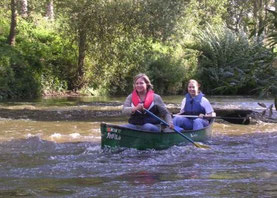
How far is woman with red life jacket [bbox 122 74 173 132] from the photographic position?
823cm

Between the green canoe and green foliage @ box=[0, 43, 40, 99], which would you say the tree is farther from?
the green canoe

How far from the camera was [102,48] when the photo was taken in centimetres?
2055

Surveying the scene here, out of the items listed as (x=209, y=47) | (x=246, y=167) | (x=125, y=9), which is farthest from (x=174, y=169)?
(x=209, y=47)

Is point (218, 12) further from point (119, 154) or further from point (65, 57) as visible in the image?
point (119, 154)

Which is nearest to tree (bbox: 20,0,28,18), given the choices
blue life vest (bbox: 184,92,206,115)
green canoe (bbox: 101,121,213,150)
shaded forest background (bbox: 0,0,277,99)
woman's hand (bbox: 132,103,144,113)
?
shaded forest background (bbox: 0,0,277,99)

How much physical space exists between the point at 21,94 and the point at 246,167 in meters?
14.8

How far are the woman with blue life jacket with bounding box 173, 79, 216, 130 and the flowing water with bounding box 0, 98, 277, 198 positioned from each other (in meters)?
0.51

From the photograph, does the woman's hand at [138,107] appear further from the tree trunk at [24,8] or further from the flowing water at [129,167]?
the tree trunk at [24,8]

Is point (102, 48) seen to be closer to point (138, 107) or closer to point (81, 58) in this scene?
point (81, 58)

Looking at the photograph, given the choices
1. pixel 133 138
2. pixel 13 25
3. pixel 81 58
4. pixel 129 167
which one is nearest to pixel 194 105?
pixel 133 138

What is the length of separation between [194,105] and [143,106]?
1952 millimetres

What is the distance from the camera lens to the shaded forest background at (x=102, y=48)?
19.1m

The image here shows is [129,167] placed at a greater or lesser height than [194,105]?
lesser

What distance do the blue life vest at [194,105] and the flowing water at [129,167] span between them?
67 cm
